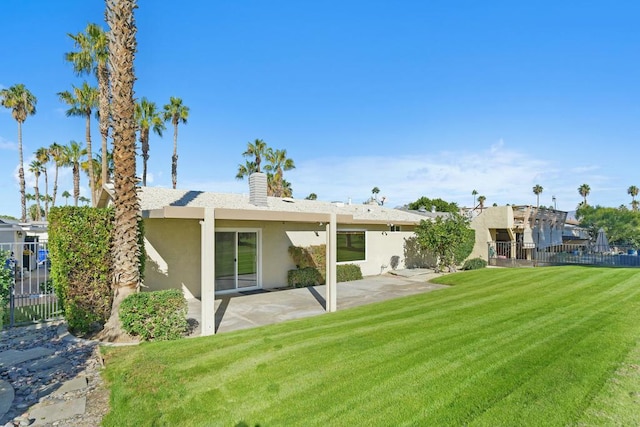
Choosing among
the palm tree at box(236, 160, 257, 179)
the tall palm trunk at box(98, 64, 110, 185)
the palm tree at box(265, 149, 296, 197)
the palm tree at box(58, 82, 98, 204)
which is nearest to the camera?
the tall palm trunk at box(98, 64, 110, 185)

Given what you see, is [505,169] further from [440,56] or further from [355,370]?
[355,370]

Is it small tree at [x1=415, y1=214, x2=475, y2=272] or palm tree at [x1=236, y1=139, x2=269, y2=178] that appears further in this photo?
palm tree at [x1=236, y1=139, x2=269, y2=178]

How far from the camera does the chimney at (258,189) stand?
1405 centimetres

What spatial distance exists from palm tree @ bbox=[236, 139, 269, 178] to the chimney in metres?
22.9

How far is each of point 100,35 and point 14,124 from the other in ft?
56.2

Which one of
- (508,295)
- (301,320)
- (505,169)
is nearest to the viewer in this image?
(301,320)

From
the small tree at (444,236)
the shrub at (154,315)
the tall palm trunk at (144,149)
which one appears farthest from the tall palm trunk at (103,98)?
the small tree at (444,236)

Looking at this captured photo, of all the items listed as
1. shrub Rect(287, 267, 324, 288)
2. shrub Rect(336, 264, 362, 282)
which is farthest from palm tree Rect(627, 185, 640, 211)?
shrub Rect(287, 267, 324, 288)

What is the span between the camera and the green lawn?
4.07 metres

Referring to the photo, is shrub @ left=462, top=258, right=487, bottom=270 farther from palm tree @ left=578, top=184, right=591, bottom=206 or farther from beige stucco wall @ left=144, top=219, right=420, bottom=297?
palm tree @ left=578, top=184, right=591, bottom=206

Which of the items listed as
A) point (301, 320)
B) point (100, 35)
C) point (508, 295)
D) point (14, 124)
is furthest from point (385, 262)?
point (14, 124)

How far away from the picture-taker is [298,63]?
1822 centimetres

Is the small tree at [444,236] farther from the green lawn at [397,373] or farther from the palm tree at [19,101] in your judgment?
the palm tree at [19,101]

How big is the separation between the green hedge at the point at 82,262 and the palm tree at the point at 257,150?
94.6 ft
